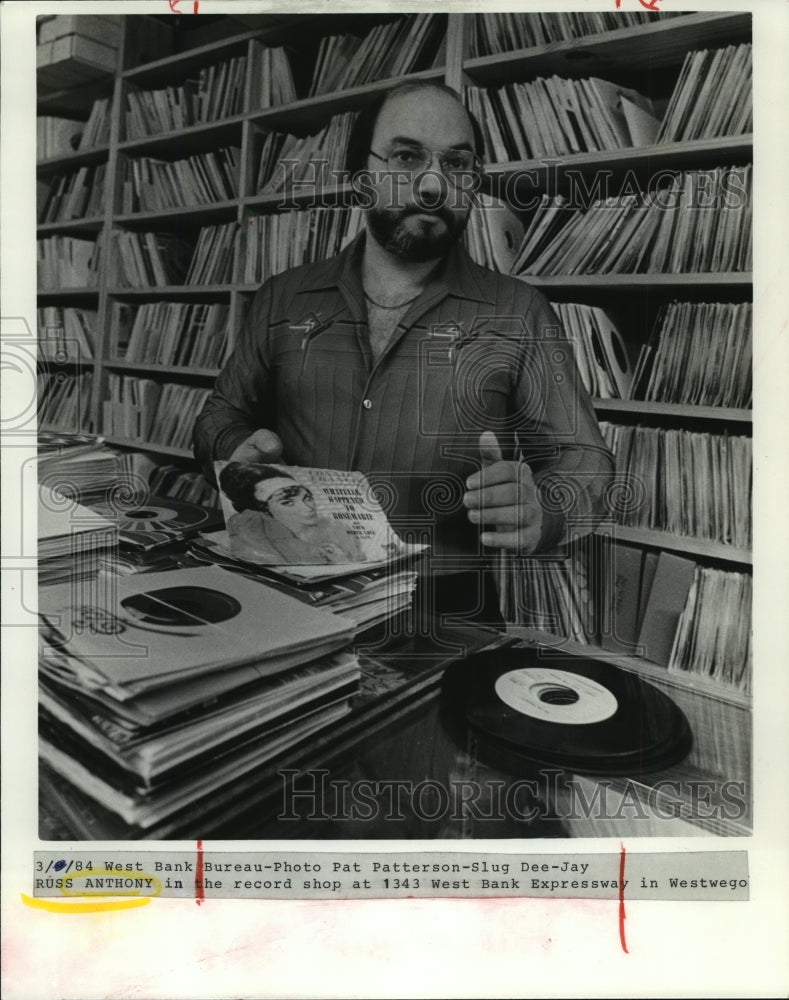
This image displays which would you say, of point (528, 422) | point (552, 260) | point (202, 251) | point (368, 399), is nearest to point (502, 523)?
point (528, 422)

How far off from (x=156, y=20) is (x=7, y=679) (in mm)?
1191

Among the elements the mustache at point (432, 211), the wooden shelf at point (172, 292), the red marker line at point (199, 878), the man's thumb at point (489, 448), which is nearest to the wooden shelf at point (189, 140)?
the wooden shelf at point (172, 292)

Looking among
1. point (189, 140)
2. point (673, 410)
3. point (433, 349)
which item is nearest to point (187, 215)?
point (189, 140)

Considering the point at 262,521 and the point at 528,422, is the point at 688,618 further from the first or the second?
the point at 262,521

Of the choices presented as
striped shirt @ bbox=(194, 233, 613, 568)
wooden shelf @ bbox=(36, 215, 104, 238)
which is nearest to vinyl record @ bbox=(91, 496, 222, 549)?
striped shirt @ bbox=(194, 233, 613, 568)

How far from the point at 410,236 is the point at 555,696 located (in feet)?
2.62

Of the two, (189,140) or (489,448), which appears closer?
(489,448)

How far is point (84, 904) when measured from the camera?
1.30m

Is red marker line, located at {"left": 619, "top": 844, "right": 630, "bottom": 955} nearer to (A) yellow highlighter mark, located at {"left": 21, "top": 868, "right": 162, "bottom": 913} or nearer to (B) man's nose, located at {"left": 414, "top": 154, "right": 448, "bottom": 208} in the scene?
(A) yellow highlighter mark, located at {"left": 21, "top": 868, "right": 162, "bottom": 913}

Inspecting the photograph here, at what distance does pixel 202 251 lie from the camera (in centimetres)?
142

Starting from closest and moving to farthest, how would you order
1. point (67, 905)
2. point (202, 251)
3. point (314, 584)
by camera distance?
point (314, 584)
point (67, 905)
point (202, 251)

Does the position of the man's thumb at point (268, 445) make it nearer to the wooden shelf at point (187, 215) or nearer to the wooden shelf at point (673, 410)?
the wooden shelf at point (187, 215)

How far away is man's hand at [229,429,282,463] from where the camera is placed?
136cm
